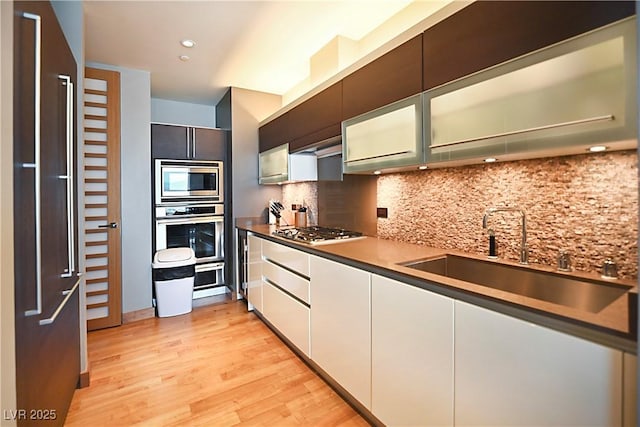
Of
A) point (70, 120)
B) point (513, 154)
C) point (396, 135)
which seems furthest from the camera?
point (396, 135)

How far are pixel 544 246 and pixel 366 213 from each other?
51.4 inches

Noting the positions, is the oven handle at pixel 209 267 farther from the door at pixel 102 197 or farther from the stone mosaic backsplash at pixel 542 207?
the stone mosaic backsplash at pixel 542 207

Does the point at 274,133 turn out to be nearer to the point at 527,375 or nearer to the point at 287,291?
the point at 287,291

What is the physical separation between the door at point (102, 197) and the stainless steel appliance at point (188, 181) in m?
0.47

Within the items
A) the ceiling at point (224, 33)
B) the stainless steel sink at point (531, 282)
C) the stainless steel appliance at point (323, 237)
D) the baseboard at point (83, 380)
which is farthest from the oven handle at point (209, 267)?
the stainless steel sink at point (531, 282)

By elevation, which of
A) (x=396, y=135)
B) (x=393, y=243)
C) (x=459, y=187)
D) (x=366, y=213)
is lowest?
(x=393, y=243)

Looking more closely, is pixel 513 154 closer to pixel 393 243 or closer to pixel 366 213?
pixel 393 243

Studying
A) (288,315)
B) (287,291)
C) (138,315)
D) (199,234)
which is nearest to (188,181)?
(199,234)

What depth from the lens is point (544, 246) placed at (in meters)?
1.43

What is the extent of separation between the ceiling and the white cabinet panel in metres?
1.76

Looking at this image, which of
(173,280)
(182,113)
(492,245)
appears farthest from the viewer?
(182,113)

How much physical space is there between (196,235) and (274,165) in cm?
130

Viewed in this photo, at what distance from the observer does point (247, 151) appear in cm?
376

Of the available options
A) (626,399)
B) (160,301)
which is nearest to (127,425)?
(160,301)
